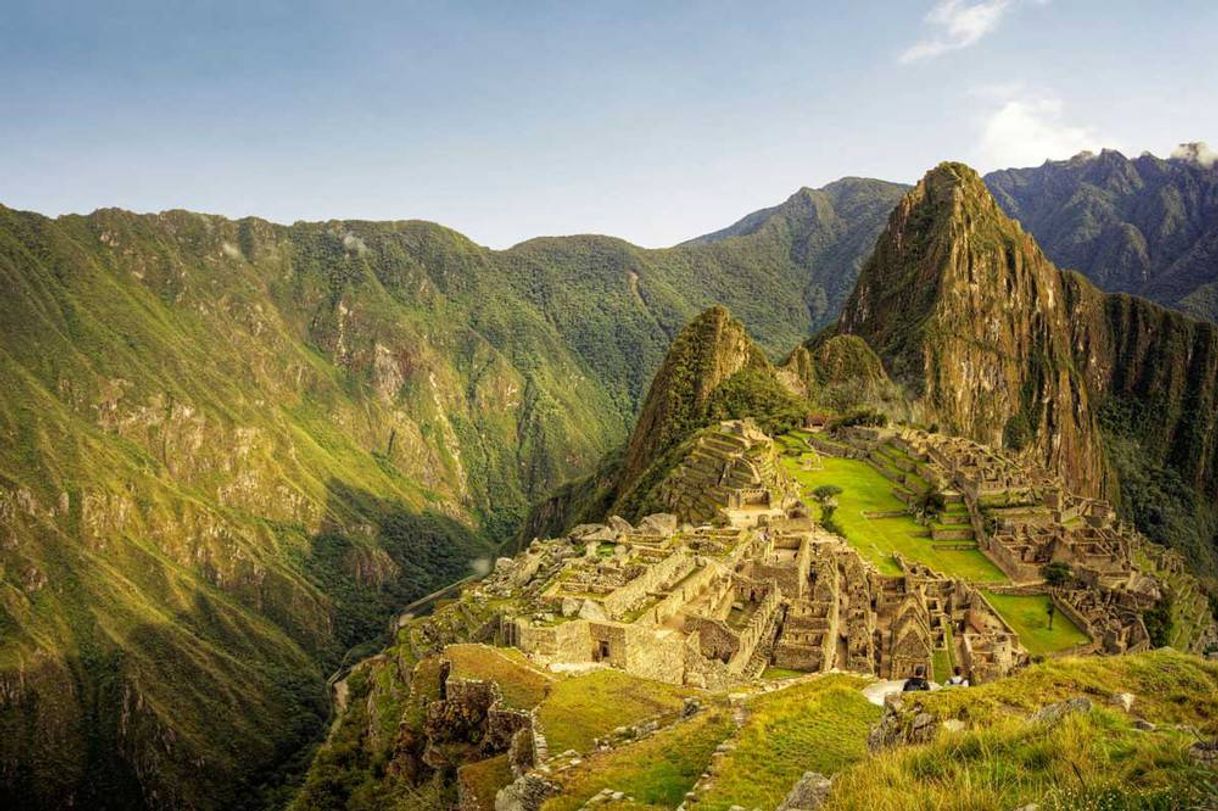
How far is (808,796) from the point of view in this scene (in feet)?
31.0

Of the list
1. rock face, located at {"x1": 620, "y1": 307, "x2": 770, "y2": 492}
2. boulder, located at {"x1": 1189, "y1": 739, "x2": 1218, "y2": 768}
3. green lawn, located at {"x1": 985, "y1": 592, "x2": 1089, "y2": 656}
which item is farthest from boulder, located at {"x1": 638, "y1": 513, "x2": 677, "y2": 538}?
rock face, located at {"x1": 620, "y1": 307, "x2": 770, "y2": 492}

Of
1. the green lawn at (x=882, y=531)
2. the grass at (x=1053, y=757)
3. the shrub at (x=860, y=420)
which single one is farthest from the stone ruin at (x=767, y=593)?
the shrub at (x=860, y=420)

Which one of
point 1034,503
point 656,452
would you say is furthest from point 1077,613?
point 656,452

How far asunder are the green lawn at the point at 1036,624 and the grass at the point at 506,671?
33.7 meters

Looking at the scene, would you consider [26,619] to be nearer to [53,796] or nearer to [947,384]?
[53,796]

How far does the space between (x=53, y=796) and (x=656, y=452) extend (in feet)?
366

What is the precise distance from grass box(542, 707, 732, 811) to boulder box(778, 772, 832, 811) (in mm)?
2480

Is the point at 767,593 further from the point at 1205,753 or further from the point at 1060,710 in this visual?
the point at 1205,753

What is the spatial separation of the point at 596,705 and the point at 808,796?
30.7 ft

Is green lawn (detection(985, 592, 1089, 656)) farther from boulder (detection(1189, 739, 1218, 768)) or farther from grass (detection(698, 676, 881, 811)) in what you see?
boulder (detection(1189, 739, 1218, 768))

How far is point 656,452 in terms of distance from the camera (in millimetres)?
113375

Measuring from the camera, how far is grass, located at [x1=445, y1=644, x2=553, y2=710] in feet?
62.9

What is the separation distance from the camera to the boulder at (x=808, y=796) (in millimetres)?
9203

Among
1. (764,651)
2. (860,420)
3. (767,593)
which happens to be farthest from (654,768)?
(860,420)
